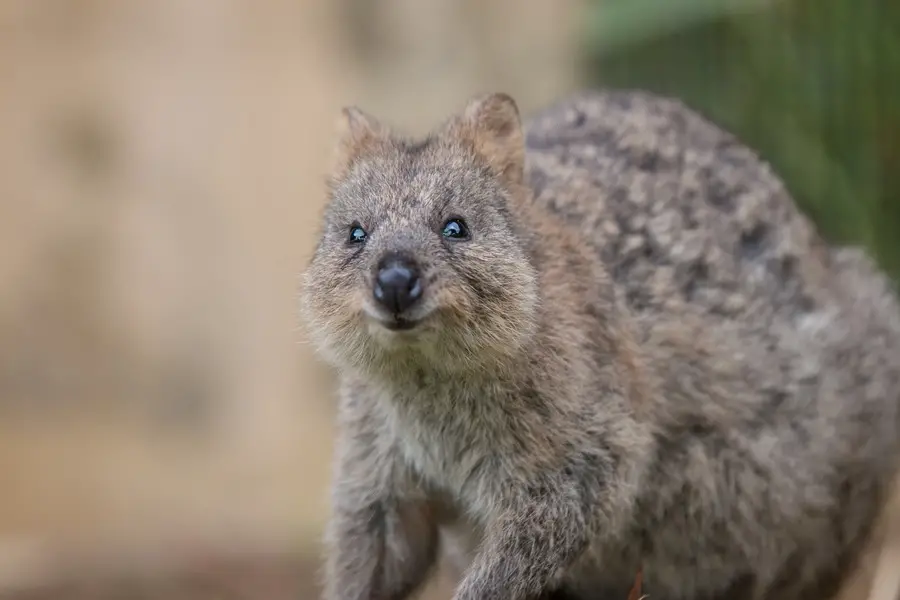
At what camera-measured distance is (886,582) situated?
6.97m

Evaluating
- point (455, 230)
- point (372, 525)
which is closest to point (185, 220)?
point (372, 525)

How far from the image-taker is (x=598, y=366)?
660 cm

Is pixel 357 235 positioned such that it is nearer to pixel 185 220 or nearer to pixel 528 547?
pixel 528 547

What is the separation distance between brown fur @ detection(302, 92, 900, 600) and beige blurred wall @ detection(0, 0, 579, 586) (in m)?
7.57

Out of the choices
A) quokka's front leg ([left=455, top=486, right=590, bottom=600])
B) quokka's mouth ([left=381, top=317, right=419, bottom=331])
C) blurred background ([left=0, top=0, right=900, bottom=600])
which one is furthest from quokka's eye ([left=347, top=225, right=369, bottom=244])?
blurred background ([left=0, top=0, right=900, bottom=600])

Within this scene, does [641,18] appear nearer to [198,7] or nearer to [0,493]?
[198,7]

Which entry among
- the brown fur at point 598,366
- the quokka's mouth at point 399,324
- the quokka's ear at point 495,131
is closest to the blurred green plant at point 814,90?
the brown fur at point 598,366

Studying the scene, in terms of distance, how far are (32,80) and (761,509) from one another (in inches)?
448

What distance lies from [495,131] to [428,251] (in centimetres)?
132

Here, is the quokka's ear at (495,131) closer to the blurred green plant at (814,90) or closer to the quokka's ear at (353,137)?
the quokka's ear at (353,137)

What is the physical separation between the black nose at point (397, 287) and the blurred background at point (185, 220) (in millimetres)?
9179

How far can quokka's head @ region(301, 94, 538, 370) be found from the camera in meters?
5.44

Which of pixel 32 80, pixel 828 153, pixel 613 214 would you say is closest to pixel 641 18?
pixel 828 153

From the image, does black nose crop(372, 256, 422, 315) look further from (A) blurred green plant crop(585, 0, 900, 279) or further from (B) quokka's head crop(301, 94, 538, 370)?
(A) blurred green plant crop(585, 0, 900, 279)
